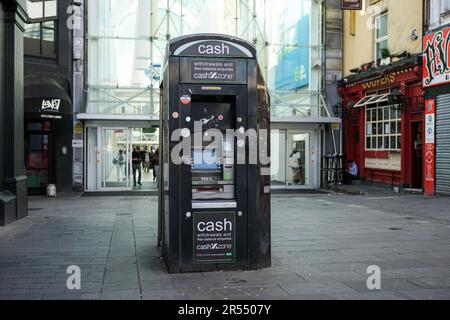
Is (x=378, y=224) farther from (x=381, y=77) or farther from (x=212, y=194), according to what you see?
(x=381, y=77)

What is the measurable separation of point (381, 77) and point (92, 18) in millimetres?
11167

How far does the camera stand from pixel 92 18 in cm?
2034

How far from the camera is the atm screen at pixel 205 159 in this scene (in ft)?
21.5

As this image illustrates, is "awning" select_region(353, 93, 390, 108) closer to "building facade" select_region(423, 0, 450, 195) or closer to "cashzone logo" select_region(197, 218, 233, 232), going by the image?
"building facade" select_region(423, 0, 450, 195)

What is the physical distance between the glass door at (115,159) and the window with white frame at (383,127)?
30.8ft

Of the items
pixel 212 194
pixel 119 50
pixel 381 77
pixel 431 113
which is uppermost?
pixel 119 50

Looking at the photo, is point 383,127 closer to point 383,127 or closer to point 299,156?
point 383,127

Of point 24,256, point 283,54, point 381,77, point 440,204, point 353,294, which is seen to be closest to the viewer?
point 353,294

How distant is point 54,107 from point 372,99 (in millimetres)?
11266

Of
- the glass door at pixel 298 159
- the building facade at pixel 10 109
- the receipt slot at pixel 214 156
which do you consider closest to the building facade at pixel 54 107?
the building facade at pixel 10 109

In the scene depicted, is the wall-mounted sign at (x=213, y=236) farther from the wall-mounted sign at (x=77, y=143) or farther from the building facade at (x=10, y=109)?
the wall-mounted sign at (x=77, y=143)

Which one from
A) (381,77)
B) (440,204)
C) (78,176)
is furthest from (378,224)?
(78,176)

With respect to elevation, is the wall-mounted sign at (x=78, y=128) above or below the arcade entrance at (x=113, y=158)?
above

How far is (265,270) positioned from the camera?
662cm
